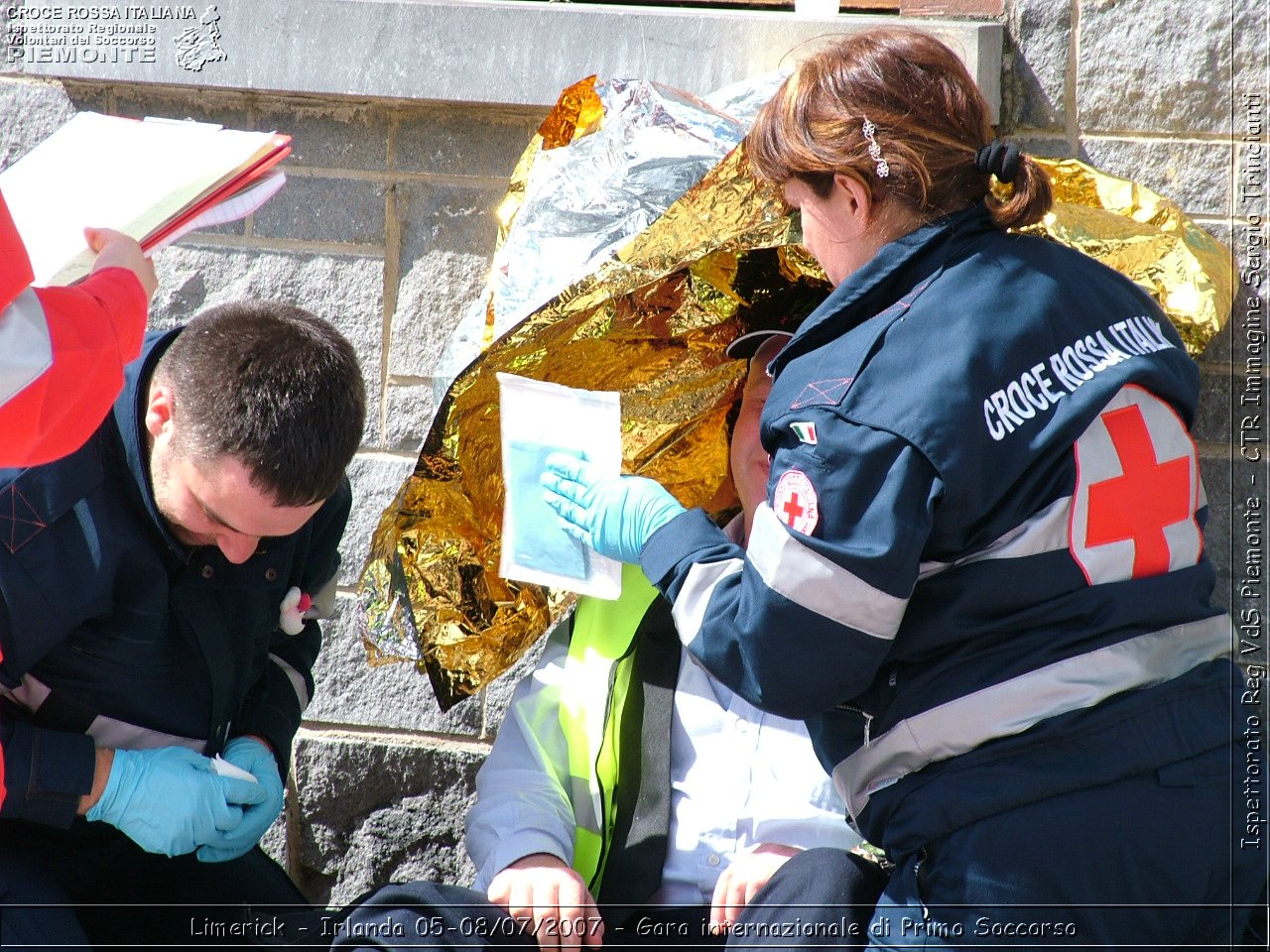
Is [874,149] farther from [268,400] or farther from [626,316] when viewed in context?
[268,400]

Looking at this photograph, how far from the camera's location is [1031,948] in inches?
59.3

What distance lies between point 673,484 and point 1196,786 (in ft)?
3.70

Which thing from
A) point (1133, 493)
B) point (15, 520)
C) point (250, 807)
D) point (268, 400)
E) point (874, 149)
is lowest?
point (250, 807)

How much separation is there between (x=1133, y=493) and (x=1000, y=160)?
1.48ft

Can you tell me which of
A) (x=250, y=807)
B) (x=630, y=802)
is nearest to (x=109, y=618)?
(x=250, y=807)

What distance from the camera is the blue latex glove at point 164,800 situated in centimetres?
191

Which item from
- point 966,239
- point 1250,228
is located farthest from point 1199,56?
point 966,239

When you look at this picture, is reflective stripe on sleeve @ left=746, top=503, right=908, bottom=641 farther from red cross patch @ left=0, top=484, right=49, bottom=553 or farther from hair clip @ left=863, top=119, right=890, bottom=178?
red cross patch @ left=0, top=484, right=49, bottom=553

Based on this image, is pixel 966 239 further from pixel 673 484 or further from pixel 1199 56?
pixel 1199 56

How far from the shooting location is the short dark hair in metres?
1.78

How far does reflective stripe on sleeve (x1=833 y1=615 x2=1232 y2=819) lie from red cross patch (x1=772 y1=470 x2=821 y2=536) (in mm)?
305

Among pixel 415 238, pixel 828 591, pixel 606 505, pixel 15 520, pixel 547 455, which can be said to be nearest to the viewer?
Result: pixel 828 591

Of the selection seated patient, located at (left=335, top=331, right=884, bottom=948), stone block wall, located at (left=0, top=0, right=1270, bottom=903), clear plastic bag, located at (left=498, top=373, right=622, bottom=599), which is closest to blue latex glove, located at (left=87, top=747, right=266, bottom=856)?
seated patient, located at (left=335, top=331, right=884, bottom=948)

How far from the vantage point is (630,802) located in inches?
80.1
